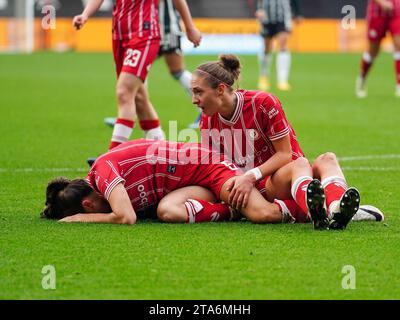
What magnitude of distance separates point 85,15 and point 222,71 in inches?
85.7

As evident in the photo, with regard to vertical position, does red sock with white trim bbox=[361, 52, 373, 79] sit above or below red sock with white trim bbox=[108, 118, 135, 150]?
below

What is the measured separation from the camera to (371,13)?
51.4 ft

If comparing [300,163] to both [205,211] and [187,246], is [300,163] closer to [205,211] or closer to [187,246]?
[205,211]

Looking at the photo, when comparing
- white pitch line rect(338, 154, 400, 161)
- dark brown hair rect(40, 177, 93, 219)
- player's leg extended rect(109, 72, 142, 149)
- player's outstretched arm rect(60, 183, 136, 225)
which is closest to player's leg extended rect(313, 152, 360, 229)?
player's outstretched arm rect(60, 183, 136, 225)

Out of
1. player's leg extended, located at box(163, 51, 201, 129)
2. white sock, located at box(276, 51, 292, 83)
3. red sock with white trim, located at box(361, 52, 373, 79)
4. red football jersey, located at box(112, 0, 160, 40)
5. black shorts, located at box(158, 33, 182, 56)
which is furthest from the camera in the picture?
white sock, located at box(276, 51, 292, 83)

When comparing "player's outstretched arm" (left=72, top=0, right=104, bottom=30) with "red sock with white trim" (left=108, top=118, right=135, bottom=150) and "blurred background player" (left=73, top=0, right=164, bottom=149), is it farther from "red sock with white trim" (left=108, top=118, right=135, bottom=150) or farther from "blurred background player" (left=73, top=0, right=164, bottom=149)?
"red sock with white trim" (left=108, top=118, right=135, bottom=150)

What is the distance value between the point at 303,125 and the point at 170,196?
21.1 feet

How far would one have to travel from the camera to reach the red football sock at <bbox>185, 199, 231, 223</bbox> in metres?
6.54

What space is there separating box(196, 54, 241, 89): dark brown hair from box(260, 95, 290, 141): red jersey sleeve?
27 cm

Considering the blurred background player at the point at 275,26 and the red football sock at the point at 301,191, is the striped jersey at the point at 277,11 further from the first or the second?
the red football sock at the point at 301,191

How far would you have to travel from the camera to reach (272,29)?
18.4 metres

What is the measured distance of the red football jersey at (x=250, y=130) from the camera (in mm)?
6477

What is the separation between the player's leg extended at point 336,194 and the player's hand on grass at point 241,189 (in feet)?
1.54
